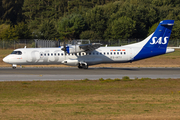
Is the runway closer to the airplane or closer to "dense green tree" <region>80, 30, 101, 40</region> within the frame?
the airplane

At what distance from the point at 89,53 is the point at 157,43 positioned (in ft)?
27.7

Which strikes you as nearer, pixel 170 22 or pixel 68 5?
pixel 170 22

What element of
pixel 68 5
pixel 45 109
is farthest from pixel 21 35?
pixel 45 109

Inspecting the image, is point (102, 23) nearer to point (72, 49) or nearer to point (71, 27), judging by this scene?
point (71, 27)

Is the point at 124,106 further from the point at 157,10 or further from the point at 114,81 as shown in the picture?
the point at 157,10

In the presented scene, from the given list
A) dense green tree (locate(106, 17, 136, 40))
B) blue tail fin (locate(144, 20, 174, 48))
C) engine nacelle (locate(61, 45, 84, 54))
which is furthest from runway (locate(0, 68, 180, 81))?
dense green tree (locate(106, 17, 136, 40))

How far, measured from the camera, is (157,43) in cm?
3300

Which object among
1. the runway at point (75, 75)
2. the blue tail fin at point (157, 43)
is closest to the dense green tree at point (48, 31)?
the blue tail fin at point (157, 43)

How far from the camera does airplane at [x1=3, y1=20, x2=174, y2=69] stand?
31.9m

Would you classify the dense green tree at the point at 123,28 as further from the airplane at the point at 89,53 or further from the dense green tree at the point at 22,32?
the airplane at the point at 89,53

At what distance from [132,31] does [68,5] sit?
42886 millimetres

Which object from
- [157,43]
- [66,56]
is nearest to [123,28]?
[157,43]

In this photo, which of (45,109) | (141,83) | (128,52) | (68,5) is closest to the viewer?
(45,109)

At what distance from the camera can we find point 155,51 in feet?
108
